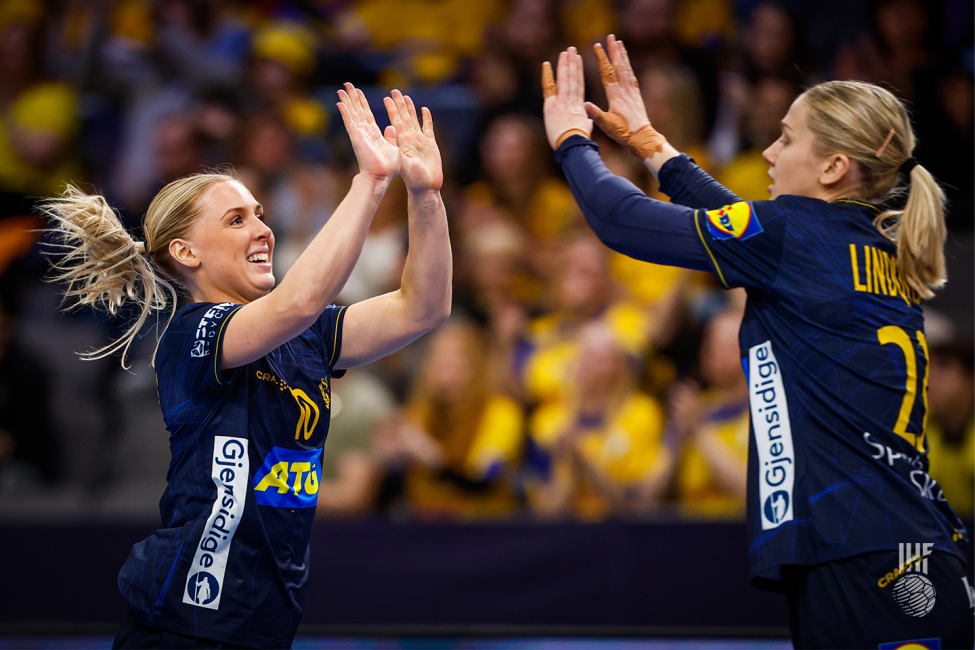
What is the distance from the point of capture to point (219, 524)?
199 centimetres

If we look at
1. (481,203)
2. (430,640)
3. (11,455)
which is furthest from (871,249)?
(11,455)

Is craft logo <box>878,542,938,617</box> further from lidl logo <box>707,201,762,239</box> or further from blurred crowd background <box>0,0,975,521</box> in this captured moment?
blurred crowd background <box>0,0,975,521</box>

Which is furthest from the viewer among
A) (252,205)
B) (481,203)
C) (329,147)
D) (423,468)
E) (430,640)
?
(329,147)

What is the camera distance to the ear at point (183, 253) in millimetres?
2240

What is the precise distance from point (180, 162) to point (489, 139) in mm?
2065

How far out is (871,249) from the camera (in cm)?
195

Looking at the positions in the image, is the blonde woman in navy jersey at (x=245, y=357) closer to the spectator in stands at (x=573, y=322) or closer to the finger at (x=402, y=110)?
the finger at (x=402, y=110)

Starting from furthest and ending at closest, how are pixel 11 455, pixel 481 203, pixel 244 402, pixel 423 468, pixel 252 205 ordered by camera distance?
1. pixel 481 203
2. pixel 11 455
3. pixel 423 468
4. pixel 252 205
5. pixel 244 402

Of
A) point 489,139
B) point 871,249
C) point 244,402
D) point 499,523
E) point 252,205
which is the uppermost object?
point 489,139

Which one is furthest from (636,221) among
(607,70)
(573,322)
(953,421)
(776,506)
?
(953,421)

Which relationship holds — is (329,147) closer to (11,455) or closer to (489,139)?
(489,139)

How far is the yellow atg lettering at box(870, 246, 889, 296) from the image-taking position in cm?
193

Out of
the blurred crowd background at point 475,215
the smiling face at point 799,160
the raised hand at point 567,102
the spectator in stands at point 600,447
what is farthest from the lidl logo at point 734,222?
the spectator in stands at point 600,447

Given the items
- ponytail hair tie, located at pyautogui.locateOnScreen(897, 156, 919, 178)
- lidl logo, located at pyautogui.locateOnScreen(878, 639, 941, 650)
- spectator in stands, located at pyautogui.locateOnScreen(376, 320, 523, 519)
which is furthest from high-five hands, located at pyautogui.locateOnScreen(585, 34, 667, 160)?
spectator in stands, located at pyautogui.locateOnScreen(376, 320, 523, 519)
